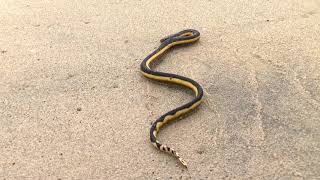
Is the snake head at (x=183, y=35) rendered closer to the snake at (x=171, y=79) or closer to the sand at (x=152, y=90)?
the snake at (x=171, y=79)

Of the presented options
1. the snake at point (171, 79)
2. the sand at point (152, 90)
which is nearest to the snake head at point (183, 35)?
the snake at point (171, 79)

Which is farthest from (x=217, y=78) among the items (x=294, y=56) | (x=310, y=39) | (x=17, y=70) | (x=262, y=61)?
(x=17, y=70)

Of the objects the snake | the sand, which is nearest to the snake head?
the snake

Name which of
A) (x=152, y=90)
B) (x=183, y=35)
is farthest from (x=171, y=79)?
(x=183, y=35)

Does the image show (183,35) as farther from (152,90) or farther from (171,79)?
(152,90)

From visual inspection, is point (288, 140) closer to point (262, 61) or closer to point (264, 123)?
point (264, 123)

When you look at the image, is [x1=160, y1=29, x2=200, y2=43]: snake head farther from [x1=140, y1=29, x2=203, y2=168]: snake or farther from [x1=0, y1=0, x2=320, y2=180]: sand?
[x1=0, y1=0, x2=320, y2=180]: sand
